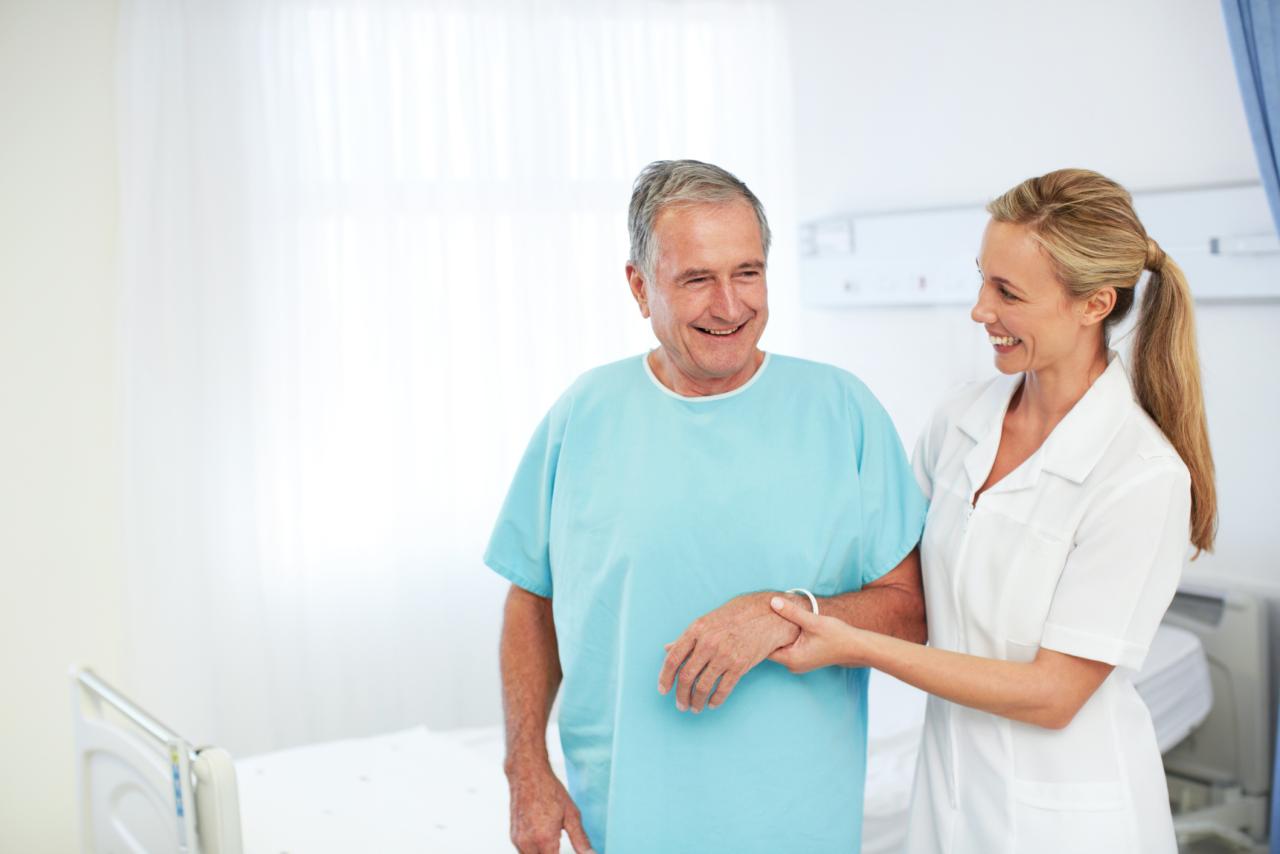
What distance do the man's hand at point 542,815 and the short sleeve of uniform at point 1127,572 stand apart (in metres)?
0.58

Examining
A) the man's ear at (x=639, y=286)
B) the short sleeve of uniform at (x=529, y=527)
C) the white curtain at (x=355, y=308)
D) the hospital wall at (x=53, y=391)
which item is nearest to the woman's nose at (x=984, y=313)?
the man's ear at (x=639, y=286)

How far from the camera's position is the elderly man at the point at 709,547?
1.30m

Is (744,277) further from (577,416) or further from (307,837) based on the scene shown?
(307,837)

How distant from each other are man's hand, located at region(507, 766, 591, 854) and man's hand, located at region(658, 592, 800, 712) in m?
0.26

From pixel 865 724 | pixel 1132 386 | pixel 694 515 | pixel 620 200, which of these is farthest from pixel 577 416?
pixel 620 200

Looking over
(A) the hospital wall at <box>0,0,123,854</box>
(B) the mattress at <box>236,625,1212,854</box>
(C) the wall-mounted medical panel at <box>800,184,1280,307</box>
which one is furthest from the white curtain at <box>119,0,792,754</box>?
(B) the mattress at <box>236,625,1212,854</box>

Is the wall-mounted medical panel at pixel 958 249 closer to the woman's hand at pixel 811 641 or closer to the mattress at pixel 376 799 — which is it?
the woman's hand at pixel 811 641

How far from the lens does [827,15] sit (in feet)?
11.4

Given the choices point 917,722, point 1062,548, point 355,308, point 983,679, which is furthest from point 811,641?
point 355,308

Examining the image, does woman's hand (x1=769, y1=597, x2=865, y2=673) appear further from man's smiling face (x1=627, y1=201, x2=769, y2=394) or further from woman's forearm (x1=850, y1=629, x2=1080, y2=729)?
man's smiling face (x1=627, y1=201, x2=769, y2=394)

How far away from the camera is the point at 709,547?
132cm

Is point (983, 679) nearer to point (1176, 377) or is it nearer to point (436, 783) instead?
point (1176, 377)

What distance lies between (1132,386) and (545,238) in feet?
7.28

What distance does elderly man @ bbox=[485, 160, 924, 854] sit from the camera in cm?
130
